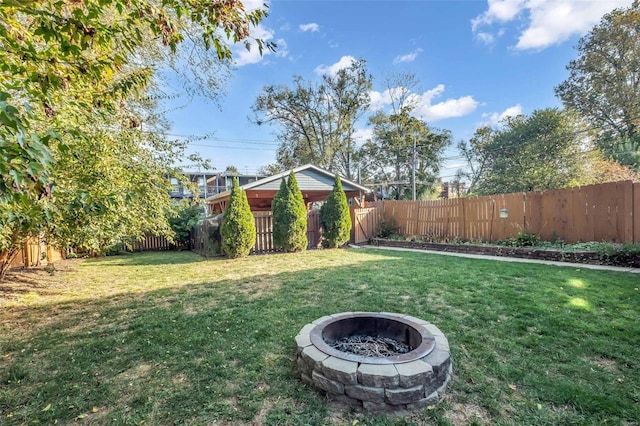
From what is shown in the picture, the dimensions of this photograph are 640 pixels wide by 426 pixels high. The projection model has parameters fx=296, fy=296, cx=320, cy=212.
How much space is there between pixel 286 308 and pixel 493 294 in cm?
295

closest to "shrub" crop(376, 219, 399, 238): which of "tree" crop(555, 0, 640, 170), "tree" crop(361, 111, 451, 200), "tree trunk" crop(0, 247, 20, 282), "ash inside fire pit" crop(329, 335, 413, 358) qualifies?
"ash inside fire pit" crop(329, 335, 413, 358)

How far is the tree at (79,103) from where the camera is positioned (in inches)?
61.1

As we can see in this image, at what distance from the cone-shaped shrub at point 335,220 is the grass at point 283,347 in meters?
4.89

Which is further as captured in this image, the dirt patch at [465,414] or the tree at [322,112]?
the tree at [322,112]

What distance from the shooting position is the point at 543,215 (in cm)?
774

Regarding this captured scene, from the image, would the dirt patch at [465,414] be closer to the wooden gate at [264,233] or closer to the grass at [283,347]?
the grass at [283,347]

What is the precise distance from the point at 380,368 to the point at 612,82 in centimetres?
2447

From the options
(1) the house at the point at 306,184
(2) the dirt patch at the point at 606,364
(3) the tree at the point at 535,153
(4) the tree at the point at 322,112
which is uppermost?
(4) the tree at the point at 322,112

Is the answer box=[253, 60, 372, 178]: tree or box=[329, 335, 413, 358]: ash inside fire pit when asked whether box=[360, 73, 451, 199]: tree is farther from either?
box=[329, 335, 413, 358]: ash inside fire pit

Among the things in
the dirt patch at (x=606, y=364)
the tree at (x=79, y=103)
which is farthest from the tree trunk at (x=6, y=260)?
the dirt patch at (x=606, y=364)

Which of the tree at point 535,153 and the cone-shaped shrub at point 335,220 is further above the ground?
the tree at point 535,153

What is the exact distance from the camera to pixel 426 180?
26078 millimetres

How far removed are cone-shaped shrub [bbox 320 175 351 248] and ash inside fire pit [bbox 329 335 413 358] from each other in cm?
773

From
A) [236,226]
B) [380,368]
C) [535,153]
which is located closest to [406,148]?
[535,153]
